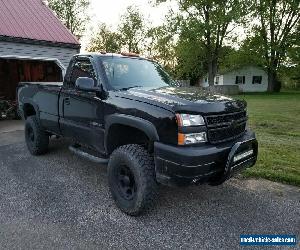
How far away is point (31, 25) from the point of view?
12.9 m

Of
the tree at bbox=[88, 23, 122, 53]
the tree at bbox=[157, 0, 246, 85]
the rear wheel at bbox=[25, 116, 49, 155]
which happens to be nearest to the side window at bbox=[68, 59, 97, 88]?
the rear wheel at bbox=[25, 116, 49, 155]

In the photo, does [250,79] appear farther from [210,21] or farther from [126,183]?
[126,183]

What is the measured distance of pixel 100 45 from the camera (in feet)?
187

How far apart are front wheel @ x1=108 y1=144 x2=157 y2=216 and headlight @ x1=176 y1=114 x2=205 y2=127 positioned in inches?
28.8

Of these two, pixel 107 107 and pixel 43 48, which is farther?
pixel 43 48

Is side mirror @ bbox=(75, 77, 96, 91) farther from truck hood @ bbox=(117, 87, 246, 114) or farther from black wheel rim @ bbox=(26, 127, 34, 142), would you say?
black wheel rim @ bbox=(26, 127, 34, 142)

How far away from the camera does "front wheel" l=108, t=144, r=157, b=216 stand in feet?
12.5

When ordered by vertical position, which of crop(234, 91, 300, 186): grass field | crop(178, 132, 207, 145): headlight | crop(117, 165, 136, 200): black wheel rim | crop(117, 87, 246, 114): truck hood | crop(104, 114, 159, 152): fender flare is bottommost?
crop(234, 91, 300, 186): grass field

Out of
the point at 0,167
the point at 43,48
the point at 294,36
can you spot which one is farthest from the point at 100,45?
the point at 0,167

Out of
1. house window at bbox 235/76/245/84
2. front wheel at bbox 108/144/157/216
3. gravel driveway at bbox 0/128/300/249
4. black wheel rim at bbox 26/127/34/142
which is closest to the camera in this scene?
gravel driveway at bbox 0/128/300/249

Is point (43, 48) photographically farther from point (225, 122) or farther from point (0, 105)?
point (225, 122)

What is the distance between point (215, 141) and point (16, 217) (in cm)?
273

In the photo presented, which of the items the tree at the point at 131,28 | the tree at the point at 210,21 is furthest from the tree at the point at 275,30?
the tree at the point at 131,28

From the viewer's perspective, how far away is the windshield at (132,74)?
4.74 metres
